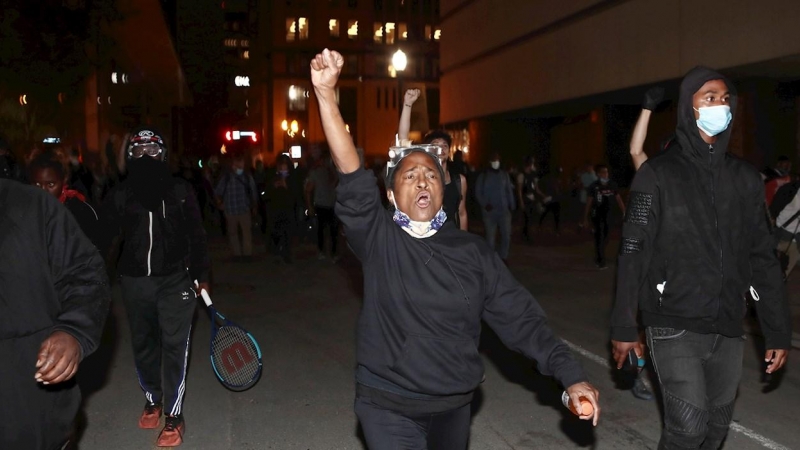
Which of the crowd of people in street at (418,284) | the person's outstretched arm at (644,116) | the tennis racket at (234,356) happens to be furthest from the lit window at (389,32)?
the crowd of people in street at (418,284)

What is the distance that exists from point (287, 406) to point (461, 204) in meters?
3.17

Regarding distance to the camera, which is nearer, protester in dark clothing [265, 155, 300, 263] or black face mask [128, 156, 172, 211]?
black face mask [128, 156, 172, 211]

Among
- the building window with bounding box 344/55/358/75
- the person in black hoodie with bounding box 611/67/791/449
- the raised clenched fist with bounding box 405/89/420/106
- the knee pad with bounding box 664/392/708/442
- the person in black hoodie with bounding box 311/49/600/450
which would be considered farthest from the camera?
the building window with bounding box 344/55/358/75

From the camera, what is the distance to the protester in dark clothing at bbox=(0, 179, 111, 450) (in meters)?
3.22

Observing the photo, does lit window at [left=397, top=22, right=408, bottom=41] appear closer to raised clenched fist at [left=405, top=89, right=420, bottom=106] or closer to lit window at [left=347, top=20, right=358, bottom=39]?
lit window at [left=347, top=20, right=358, bottom=39]

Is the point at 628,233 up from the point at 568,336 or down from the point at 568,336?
up

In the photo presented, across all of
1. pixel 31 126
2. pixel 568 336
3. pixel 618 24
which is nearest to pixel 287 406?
pixel 568 336

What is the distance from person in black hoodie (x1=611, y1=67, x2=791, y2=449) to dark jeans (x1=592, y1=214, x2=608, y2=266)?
10.8 m

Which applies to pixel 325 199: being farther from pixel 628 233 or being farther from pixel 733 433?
pixel 628 233

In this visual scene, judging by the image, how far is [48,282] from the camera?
10.9ft

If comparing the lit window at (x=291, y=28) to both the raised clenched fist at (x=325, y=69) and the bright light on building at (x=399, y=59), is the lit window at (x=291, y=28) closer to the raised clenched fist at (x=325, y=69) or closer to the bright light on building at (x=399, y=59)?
the bright light on building at (x=399, y=59)

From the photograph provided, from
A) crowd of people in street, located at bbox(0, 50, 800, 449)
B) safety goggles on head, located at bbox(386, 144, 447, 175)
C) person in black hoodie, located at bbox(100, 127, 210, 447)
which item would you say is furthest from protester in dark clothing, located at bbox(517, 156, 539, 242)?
safety goggles on head, located at bbox(386, 144, 447, 175)

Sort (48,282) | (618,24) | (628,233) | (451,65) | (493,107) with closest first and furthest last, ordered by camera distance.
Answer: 1. (48,282)
2. (628,233)
3. (618,24)
4. (493,107)
5. (451,65)

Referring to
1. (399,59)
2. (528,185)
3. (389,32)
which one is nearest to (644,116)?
(399,59)
